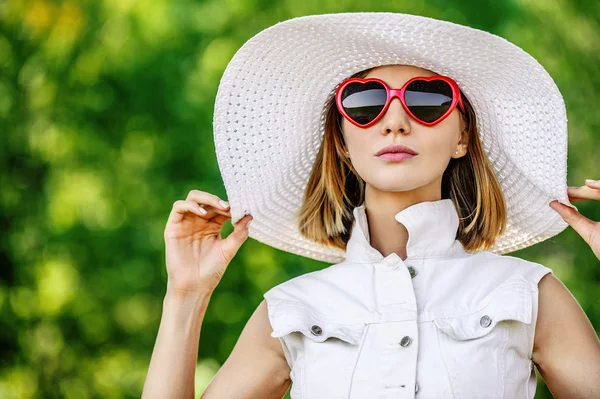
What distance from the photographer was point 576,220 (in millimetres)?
2326

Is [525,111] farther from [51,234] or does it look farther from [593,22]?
[51,234]

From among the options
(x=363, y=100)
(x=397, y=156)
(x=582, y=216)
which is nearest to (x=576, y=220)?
(x=582, y=216)

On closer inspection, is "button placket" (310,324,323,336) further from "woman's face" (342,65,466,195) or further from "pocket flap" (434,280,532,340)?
"woman's face" (342,65,466,195)

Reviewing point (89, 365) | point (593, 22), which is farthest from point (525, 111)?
point (89, 365)

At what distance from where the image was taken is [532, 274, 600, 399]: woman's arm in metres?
2.20

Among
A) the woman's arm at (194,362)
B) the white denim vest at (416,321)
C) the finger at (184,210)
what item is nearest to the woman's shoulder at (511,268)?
the white denim vest at (416,321)

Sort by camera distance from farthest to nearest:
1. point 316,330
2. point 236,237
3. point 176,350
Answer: point 236,237, point 176,350, point 316,330

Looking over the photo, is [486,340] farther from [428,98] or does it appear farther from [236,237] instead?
[236,237]

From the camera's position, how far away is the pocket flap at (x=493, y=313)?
218cm

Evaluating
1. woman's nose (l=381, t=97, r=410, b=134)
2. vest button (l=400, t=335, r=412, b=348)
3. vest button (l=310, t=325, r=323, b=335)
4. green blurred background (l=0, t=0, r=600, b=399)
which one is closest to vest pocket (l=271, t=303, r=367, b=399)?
vest button (l=310, t=325, r=323, b=335)

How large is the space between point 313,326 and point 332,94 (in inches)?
26.0

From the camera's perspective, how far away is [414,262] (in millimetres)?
2369

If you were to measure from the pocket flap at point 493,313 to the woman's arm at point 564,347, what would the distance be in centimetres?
7

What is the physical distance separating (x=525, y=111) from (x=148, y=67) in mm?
3258
